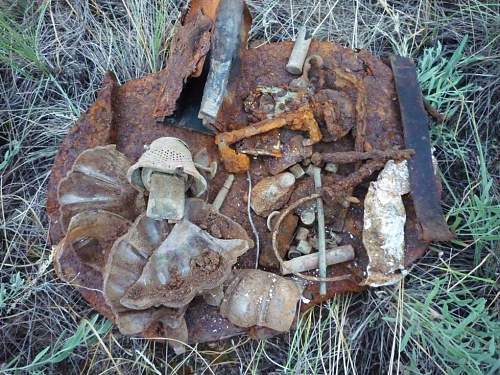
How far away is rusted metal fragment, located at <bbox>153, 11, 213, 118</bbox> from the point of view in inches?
93.8

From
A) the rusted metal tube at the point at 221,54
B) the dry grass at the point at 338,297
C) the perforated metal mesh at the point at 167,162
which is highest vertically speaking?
the rusted metal tube at the point at 221,54

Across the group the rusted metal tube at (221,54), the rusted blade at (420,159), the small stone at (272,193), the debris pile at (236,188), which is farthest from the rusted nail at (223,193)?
the rusted blade at (420,159)

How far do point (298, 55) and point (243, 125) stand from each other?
0.46 meters

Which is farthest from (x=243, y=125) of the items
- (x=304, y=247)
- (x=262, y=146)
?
(x=304, y=247)

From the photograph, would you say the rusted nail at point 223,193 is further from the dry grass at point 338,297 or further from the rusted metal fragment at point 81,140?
the dry grass at point 338,297

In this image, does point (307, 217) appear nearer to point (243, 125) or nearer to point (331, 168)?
point (331, 168)

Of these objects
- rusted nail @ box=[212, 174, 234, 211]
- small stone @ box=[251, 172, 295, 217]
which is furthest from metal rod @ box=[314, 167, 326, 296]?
rusted nail @ box=[212, 174, 234, 211]

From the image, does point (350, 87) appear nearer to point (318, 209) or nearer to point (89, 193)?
point (318, 209)

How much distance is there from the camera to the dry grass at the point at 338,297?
2570mm

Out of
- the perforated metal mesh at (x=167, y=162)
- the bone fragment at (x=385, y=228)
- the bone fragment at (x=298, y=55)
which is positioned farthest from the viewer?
the bone fragment at (x=298, y=55)

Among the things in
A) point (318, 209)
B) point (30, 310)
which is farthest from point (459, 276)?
point (30, 310)

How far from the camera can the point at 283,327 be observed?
2.29 metres

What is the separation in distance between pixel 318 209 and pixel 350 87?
0.63 metres

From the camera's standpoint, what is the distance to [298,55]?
106 inches
